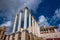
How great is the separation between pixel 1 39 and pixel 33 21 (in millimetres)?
12869

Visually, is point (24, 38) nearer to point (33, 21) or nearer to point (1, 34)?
point (1, 34)

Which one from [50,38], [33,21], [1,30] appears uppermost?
[33,21]

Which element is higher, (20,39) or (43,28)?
(43,28)

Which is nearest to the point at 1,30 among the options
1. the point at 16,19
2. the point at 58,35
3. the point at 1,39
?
the point at 1,39

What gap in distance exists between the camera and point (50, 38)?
90.0ft

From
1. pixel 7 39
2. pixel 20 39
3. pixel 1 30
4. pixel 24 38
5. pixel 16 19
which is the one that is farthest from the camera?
pixel 16 19

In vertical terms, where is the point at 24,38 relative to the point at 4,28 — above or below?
below

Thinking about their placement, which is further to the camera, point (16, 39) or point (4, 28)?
point (4, 28)

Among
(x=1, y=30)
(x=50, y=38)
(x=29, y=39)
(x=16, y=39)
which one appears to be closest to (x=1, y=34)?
(x=1, y=30)

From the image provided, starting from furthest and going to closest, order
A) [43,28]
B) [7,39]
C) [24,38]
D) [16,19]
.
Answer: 1. [43,28]
2. [16,19]
3. [7,39]
4. [24,38]

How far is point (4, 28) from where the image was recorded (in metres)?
27.9

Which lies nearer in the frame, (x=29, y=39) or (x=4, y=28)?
(x=29, y=39)

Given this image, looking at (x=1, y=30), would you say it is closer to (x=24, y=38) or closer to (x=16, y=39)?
(x=16, y=39)

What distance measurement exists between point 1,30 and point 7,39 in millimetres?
→ 3717
